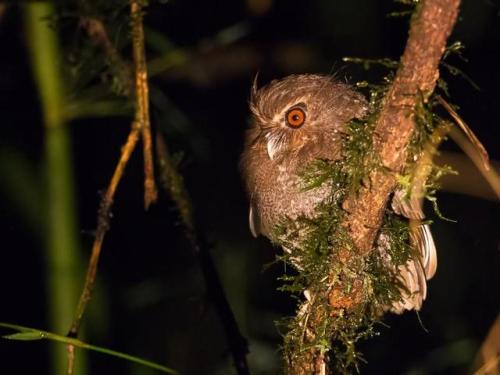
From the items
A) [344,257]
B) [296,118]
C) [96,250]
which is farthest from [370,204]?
[296,118]

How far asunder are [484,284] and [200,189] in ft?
5.64

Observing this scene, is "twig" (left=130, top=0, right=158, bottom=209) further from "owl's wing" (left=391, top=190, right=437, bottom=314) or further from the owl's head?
"owl's wing" (left=391, top=190, right=437, bottom=314)

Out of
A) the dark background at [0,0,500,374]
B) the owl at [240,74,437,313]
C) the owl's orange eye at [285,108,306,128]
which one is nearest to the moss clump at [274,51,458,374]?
the owl at [240,74,437,313]

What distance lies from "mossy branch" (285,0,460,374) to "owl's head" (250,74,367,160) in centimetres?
75

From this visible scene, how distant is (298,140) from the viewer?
9.78 feet

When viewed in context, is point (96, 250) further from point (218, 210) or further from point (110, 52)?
point (218, 210)

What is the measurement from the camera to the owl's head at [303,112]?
9.66 ft

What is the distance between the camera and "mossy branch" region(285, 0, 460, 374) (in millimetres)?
1646

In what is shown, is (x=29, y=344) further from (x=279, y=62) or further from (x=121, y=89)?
(x=279, y=62)

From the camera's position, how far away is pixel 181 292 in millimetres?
4512

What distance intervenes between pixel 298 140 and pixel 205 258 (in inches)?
22.9

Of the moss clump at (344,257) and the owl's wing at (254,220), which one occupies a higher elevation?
the owl's wing at (254,220)

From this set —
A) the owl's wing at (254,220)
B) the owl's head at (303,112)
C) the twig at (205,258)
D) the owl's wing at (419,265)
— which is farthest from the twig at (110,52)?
the owl's wing at (419,265)

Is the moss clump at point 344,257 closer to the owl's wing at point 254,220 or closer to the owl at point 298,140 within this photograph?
the owl at point 298,140
